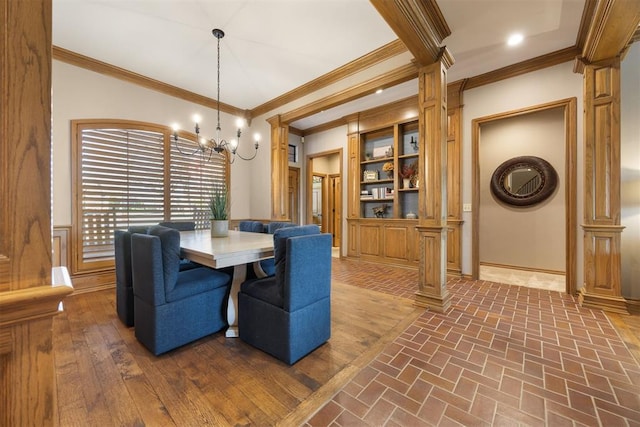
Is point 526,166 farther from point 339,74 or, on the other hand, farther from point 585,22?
point 339,74

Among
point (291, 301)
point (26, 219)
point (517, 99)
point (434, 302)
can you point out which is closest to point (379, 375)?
point (291, 301)

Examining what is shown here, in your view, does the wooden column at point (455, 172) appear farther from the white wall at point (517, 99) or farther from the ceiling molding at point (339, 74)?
the ceiling molding at point (339, 74)

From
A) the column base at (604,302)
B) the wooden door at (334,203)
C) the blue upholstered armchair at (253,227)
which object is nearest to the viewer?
the column base at (604,302)

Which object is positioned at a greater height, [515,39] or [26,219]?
[515,39]

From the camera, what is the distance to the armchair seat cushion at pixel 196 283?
196cm

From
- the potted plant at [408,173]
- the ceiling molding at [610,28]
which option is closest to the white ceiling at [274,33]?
the ceiling molding at [610,28]

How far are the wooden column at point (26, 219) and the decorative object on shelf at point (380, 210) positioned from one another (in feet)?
16.0

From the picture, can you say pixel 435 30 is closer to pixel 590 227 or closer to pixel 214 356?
pixel 590 227

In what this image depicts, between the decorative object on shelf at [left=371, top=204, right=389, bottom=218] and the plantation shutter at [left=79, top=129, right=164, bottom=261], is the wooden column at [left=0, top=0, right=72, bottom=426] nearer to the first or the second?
the plantation shutter at [left=79, top=129, right=164, bottom=261]

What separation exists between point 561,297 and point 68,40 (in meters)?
6.77

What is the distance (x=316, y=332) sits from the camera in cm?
199

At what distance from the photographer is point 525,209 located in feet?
14.7

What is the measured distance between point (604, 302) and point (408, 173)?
303cm

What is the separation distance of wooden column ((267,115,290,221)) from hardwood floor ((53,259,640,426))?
9.18ft
